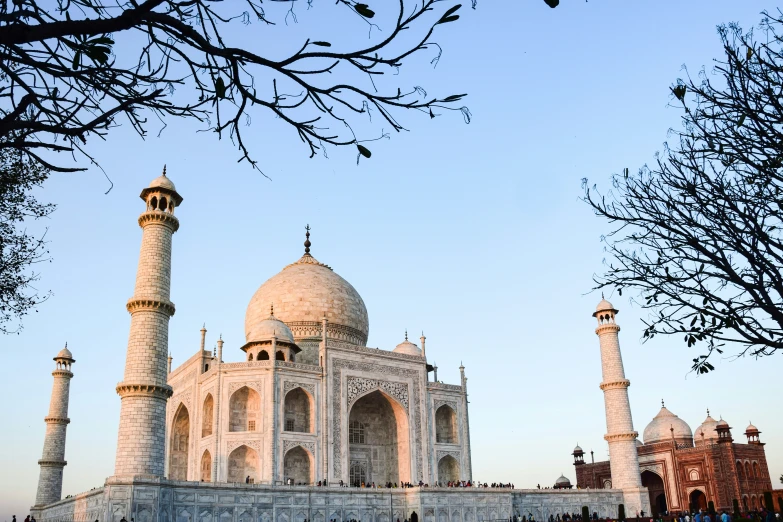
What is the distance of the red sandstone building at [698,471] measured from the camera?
3359cm

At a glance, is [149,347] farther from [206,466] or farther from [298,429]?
[298,429]

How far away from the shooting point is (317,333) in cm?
3012

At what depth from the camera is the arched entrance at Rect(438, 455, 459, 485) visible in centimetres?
2853

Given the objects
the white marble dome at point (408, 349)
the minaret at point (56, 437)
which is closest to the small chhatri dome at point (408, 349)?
the white marble dome at point (408, 349)

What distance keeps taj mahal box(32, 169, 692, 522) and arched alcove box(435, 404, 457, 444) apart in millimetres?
65

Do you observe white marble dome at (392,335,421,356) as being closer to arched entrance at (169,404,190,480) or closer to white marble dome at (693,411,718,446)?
arched entrance at (169,404,190,480)

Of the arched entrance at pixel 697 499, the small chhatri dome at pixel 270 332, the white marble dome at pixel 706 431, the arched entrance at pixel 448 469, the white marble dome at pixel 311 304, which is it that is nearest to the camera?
the small chhatri dome at pixel 270 332

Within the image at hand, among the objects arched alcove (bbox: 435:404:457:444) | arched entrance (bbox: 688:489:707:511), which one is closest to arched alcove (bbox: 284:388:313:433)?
arched alcove (bbox: 435:404:457:444)

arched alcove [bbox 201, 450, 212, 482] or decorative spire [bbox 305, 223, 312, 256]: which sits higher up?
decorative spire [bbox 305, 223, 312, 256]

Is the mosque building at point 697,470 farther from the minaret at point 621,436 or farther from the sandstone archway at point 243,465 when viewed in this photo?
the sandstone archway at point 243,465

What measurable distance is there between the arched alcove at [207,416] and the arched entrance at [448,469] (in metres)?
9.52

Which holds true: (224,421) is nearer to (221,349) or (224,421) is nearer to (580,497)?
(221,349)

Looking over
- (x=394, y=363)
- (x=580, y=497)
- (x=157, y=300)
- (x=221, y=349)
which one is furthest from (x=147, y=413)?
(x=580, y=497)

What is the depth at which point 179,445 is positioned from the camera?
2809 cm
